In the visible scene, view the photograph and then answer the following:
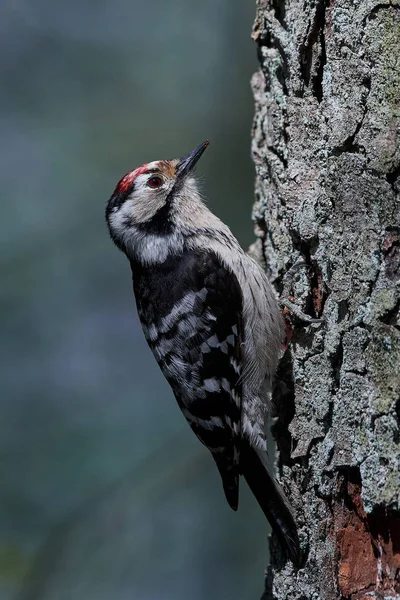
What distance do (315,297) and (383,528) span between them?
105 centimetres

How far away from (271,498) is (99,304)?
3.99 m

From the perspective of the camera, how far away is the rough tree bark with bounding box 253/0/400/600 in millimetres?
2695

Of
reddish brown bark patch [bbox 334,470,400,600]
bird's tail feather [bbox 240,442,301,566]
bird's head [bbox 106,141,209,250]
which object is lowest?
reddish brown bark patch [bbox 334,470,400,600]

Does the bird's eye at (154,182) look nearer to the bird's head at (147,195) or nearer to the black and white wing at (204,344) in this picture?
the bird's head at (147,195)

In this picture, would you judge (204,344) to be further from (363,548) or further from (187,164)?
(363,548)

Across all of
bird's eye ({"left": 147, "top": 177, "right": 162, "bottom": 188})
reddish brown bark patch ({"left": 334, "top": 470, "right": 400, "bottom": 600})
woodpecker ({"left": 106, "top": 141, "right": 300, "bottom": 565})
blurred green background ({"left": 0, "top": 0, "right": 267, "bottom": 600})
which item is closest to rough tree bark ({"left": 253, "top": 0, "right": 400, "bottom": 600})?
reddish brown bark patch ({"left": 334, "top": 470, "right": 400, "bottom": 600})

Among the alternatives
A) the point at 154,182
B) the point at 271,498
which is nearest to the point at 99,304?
the point at 154,182

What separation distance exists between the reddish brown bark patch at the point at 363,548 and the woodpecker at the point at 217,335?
1.59 feet

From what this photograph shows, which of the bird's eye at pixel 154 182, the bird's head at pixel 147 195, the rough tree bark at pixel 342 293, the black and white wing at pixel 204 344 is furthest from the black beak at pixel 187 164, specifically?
the rough tree bark at pixel 342 293

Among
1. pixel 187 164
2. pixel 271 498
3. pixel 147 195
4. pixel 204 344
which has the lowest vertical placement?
pixel 271 498

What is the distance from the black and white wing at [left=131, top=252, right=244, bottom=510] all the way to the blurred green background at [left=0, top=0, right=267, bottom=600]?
2.64 metres

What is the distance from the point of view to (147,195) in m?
4.27

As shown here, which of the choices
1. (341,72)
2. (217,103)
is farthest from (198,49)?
(341,72)

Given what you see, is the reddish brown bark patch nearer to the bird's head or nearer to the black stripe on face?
the black stripe on face
